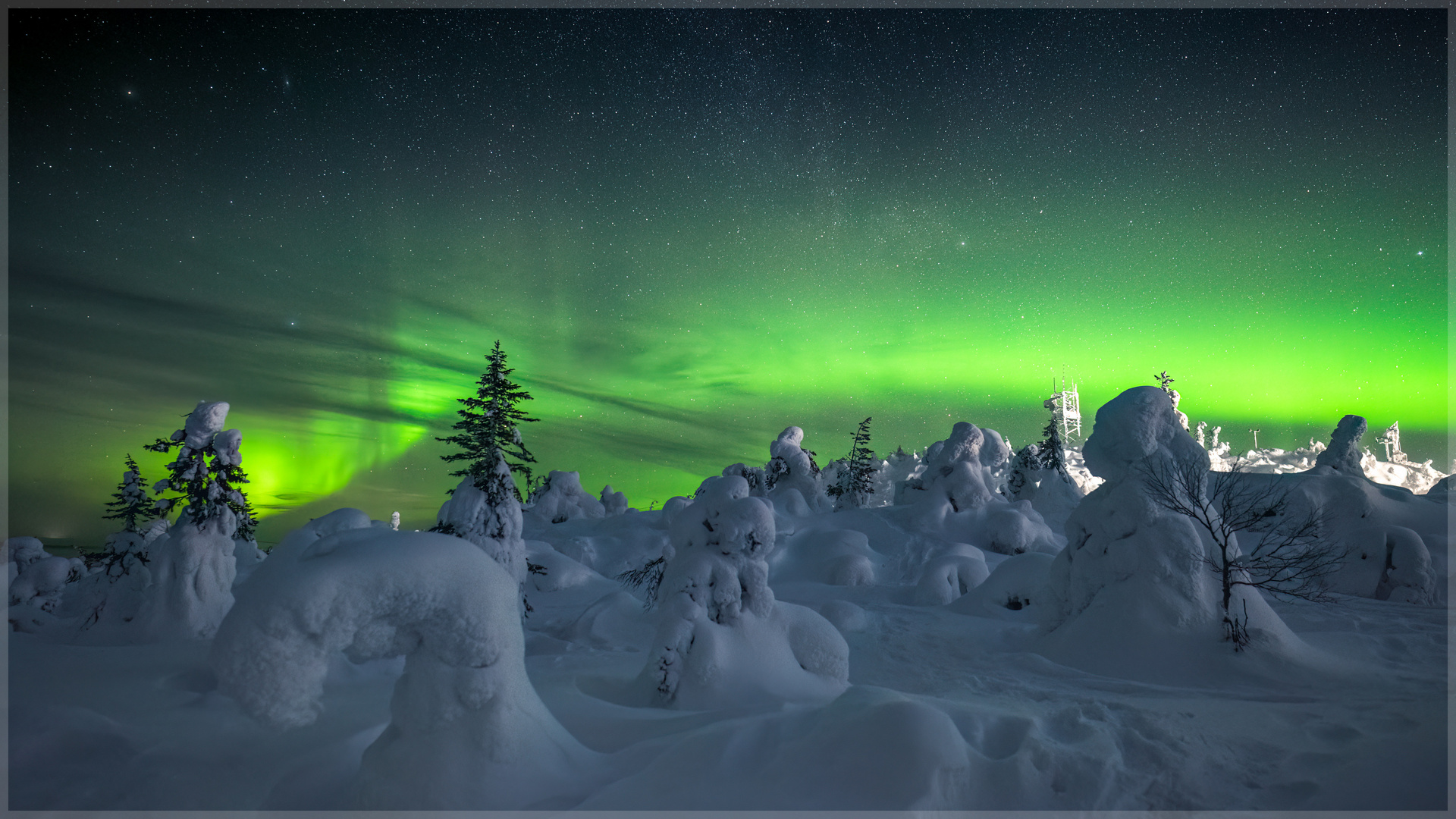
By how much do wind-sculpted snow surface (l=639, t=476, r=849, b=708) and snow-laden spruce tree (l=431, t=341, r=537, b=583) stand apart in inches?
279

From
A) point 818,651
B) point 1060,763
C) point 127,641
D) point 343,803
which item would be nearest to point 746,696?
point 818,651

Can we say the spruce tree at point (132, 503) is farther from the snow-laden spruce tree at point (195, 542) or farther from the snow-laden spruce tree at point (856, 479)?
the snow-laden spruce tree at point (856, 479)

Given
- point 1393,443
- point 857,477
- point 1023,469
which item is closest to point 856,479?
point 857,477

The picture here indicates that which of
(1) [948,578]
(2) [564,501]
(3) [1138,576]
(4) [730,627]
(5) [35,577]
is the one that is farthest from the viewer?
(2) [564,501]

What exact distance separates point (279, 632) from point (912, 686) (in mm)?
9997

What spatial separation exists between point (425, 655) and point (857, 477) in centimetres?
3847

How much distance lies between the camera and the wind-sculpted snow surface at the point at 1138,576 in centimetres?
1208

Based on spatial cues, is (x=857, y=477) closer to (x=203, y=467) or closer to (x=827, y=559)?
(x=827, y=559)

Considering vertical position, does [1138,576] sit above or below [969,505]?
below

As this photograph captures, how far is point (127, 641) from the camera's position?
16391 millimetres

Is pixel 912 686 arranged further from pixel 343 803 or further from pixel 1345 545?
pixel 1345 545

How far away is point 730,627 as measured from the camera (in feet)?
33.8

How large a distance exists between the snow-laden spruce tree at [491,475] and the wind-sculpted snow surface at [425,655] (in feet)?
33.2

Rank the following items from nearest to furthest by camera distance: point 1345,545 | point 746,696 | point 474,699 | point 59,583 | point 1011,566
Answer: point 474,699 < point 746,696 < point 1011,566 < point 1345,545 < point 59,583
